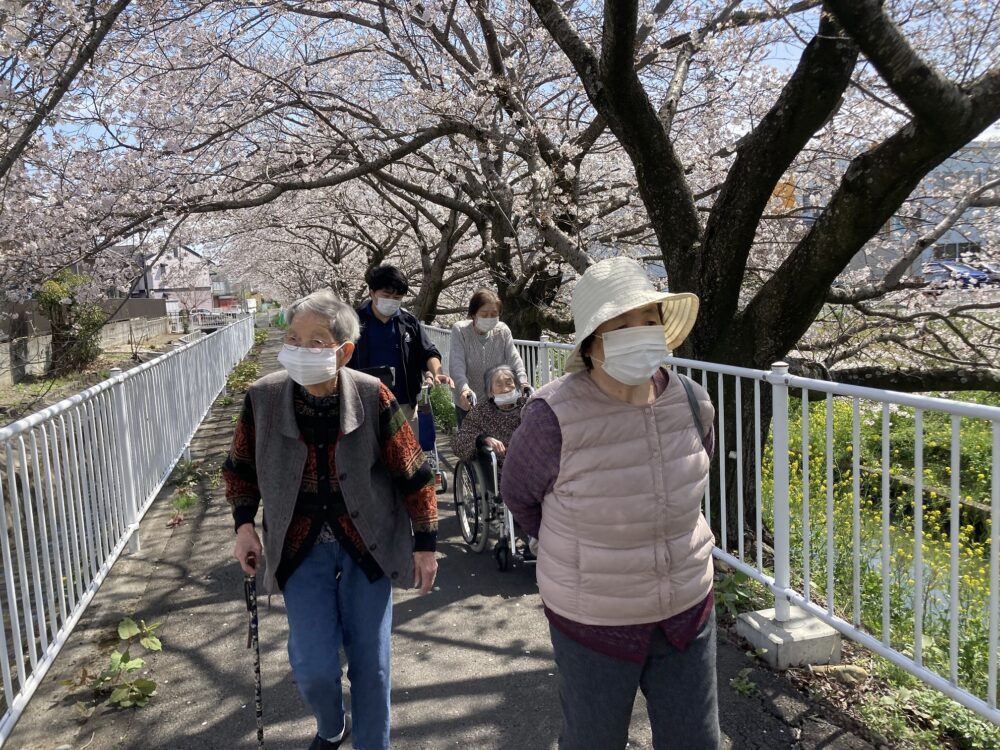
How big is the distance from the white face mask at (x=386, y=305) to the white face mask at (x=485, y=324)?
2.00 ft

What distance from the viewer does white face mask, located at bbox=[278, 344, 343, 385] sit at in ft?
7.79

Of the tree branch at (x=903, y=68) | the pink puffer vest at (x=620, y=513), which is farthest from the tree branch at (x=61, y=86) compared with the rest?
the tree branch at (x=903, y=68)

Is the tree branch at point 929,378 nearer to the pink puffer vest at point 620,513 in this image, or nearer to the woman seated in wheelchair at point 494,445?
the woman seated in wheelchair at point 494,445

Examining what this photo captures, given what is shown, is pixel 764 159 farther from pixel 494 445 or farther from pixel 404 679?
pixel 404 679

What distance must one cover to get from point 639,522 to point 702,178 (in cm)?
944

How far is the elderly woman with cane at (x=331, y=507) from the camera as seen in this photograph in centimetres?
237

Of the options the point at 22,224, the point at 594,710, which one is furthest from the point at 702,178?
the point at 594,710

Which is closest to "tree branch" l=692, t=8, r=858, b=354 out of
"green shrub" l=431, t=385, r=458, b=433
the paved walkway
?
the paved walkway

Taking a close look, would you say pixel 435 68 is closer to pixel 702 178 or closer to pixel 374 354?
pixel 702 178

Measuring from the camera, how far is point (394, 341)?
202 inches

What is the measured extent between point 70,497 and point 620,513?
3445mm

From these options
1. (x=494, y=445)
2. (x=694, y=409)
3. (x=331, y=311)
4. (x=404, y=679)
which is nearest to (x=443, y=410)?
(x=494, y=445)

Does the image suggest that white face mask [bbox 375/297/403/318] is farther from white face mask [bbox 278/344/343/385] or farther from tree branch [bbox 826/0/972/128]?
tree branch [bbox 826/0/972/128]

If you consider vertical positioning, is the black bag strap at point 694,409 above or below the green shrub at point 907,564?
above
